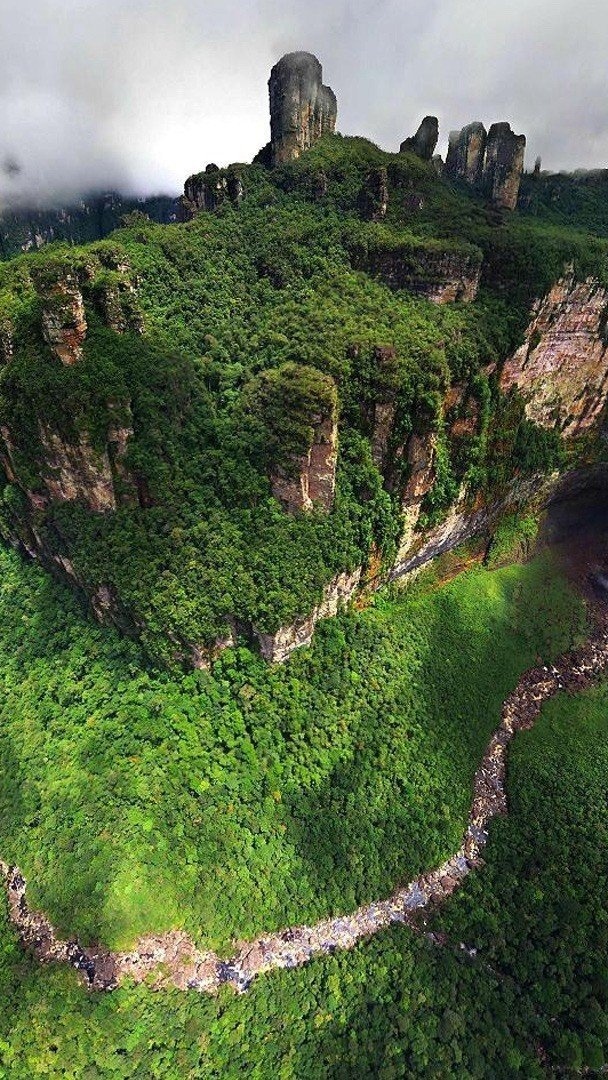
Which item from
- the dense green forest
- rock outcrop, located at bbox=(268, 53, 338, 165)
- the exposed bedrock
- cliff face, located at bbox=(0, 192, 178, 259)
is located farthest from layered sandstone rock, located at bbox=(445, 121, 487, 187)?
the exposed bedrock

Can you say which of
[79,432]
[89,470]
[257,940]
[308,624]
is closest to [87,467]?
[89,470]

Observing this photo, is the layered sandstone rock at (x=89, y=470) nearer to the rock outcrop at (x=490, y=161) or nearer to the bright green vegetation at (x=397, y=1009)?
the bright green vegetation at (x=397, y=1009)

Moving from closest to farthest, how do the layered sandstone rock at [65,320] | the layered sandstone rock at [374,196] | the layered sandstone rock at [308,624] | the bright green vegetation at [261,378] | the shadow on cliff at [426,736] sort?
the layered sandstone rock at [65,320] → the bright green vegetation at [261,378] → the shadow on cliff at [426,736] → the layered sandstone rock at [308,624] → the layered sandstone rock at [374,196]

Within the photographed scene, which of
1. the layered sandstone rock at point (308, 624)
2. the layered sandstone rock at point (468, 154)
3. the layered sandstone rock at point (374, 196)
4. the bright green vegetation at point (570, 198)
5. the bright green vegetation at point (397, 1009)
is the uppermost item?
the layered sandstone rock at point (468, 154)

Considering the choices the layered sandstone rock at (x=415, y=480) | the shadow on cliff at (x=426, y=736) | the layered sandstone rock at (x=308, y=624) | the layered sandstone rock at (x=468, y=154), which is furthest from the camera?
the layered sandstone rock at (x=468, y=154)

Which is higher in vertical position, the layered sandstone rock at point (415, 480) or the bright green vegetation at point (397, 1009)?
the layered sandstone rock at point (415, 480)

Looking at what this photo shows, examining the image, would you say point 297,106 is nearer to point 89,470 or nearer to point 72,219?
point 89,470

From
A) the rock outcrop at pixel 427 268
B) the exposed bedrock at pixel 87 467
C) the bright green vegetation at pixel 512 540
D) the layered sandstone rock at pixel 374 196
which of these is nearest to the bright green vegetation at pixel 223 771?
the exposed bedrock at pixel 87 467
